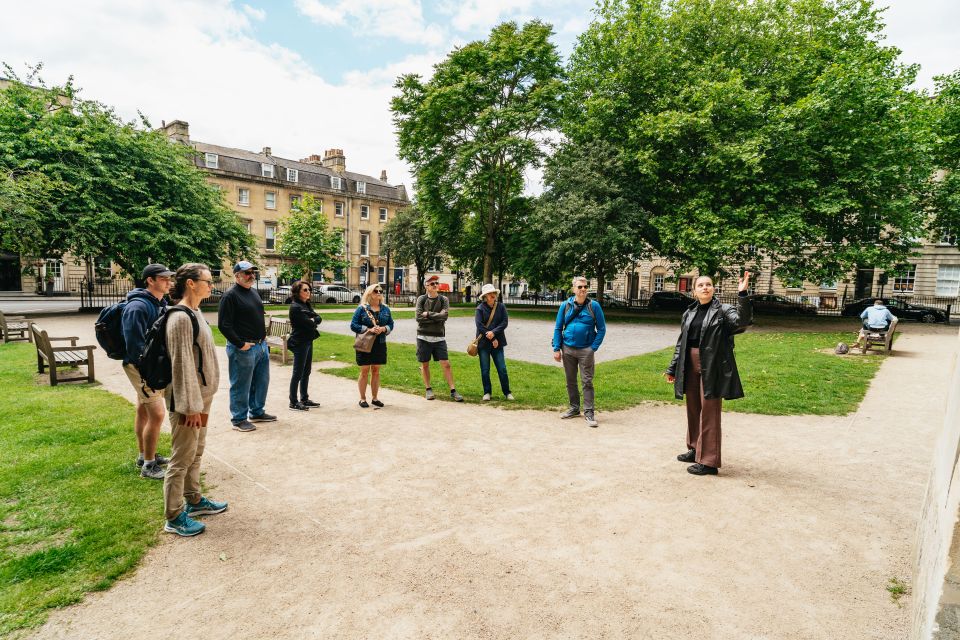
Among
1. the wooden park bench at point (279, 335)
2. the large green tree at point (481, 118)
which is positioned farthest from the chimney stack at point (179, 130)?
the wooden park bench at point (279, 335)

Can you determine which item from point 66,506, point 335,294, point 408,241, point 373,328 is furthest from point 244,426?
point 408,241

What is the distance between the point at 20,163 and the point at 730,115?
28953 millimetres

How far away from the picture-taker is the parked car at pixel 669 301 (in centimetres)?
3634

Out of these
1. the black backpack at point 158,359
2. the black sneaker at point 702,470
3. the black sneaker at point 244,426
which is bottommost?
the black sneaker at point 244,426

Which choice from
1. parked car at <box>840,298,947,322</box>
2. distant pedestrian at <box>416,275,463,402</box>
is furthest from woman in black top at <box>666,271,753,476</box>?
parked car at <box>840,298,947,322</box>

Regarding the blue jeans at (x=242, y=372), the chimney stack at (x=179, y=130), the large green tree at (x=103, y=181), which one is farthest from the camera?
the chimney stack at (x=179, y=130)

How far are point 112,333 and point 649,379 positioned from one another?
30.0 ft

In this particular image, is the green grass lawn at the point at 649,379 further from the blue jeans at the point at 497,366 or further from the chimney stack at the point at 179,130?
the chimney stack at the point at 179,130

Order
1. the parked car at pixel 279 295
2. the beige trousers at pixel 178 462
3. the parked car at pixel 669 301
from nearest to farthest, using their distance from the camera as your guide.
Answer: the beige trousers at pixel 178 462 → the parked car at pixel 279 295 → the parked car at pixel 669 301

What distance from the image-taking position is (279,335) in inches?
487

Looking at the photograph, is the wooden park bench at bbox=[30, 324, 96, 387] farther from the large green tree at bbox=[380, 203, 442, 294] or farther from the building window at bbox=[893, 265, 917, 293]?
the building window at bbox=[893, 265, 917, 293]

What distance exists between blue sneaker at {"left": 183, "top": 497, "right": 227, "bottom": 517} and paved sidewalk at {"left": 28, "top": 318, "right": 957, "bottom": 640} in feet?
0.36

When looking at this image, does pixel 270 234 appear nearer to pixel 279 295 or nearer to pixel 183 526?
pixel 279 295

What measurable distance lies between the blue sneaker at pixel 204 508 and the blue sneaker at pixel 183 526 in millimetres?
266
